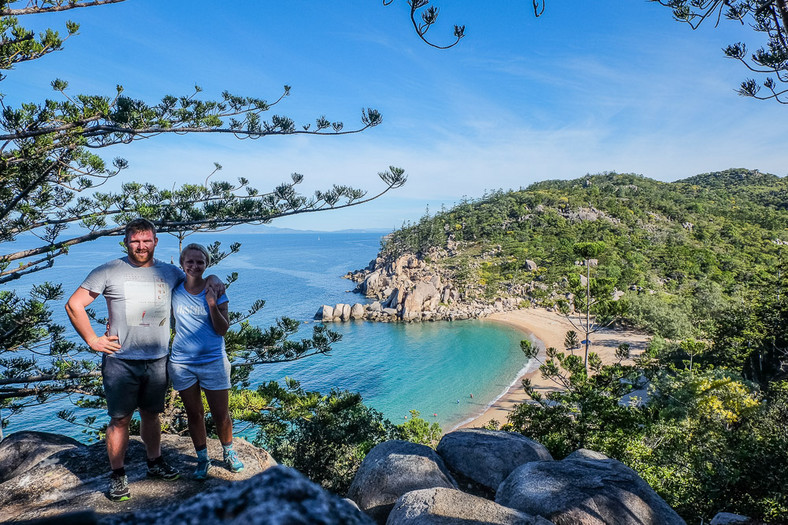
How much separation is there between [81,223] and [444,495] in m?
7.02

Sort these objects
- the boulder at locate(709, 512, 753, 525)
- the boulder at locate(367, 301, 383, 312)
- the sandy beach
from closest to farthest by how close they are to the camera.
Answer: the boulder at locate(709, 512, 753, 525) → the sandy beach → the boulder at locate(367, 301, 383, 312)

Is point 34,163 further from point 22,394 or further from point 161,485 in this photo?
point 161,485

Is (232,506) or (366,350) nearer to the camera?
(232,506)

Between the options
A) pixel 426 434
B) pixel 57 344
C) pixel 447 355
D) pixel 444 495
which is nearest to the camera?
pixel 444 495

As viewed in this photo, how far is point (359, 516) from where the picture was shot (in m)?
0.79

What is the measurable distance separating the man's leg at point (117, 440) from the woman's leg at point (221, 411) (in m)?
0.56

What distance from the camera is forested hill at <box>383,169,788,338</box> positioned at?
30594mm

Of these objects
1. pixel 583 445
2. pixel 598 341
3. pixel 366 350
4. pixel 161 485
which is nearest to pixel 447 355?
pixel 366 350

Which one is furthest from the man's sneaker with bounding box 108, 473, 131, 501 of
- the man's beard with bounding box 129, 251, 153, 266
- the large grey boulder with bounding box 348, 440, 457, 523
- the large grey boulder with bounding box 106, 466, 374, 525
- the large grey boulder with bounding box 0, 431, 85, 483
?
the large grey boulder with bounding box 348, 440, 457, 523

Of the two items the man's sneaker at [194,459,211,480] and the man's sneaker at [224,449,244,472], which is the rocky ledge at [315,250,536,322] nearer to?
the man's sneaker at [224,449,244,472]

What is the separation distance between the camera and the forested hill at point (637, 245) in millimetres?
30594

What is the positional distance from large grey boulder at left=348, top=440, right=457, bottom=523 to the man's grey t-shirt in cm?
317

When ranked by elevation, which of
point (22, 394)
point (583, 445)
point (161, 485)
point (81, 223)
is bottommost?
point (583, 445)

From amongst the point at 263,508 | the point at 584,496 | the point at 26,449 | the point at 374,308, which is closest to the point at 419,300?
the point at 374,308
